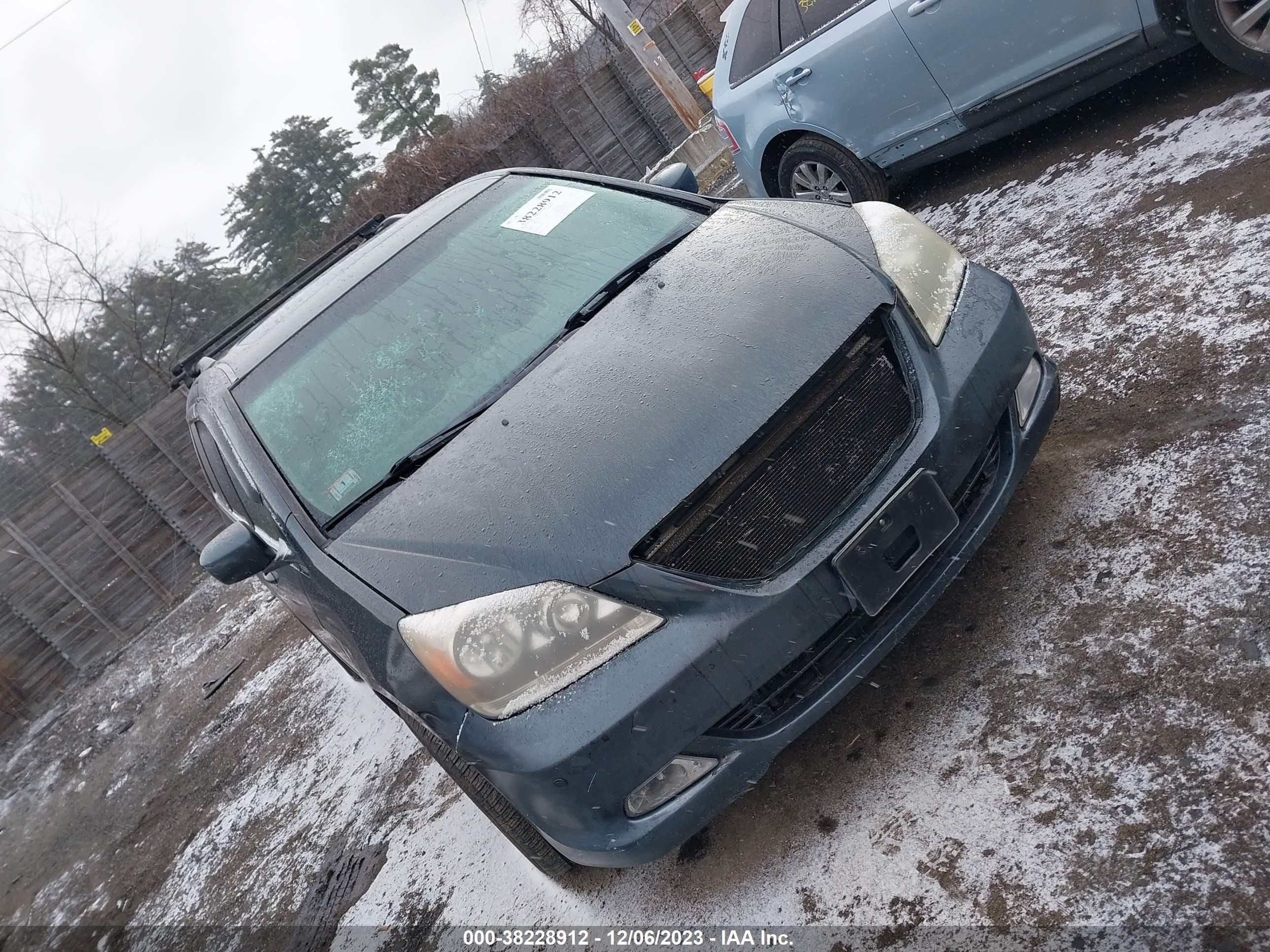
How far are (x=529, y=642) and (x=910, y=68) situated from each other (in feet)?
13.6

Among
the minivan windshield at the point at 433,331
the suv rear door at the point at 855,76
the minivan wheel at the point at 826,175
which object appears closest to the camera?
the minivan windshield at the point at 433,331

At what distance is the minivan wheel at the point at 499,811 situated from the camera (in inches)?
98.0

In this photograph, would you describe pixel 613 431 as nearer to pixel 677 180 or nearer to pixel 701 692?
pixel 701 692

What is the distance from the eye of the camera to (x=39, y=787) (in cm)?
738

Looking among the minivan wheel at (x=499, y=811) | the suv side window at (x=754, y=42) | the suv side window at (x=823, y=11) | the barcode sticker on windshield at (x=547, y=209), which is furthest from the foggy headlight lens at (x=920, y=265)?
the suv side window at (x=754, y=42)

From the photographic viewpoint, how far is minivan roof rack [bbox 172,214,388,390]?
3.74 m


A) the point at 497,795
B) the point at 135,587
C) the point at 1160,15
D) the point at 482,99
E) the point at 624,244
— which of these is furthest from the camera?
the point at 482,99

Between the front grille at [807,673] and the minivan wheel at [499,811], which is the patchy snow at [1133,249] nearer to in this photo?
the front grille at [807,673]

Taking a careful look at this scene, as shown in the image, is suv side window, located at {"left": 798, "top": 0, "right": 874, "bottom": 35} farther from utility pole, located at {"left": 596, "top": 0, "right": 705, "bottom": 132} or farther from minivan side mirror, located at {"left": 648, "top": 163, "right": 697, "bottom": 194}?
utility pole, located at {"left": 596, "top": 0, "right": 705, "bottom": 132}

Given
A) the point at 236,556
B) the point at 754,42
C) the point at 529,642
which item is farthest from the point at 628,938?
the point at 754,42

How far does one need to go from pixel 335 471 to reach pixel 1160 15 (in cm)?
401

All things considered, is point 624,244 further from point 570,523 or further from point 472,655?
point 472,655

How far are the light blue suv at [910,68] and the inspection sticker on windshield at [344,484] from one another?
12.1 ft

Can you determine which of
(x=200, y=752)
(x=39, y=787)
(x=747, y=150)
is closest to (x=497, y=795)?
(x=200, y=752)
